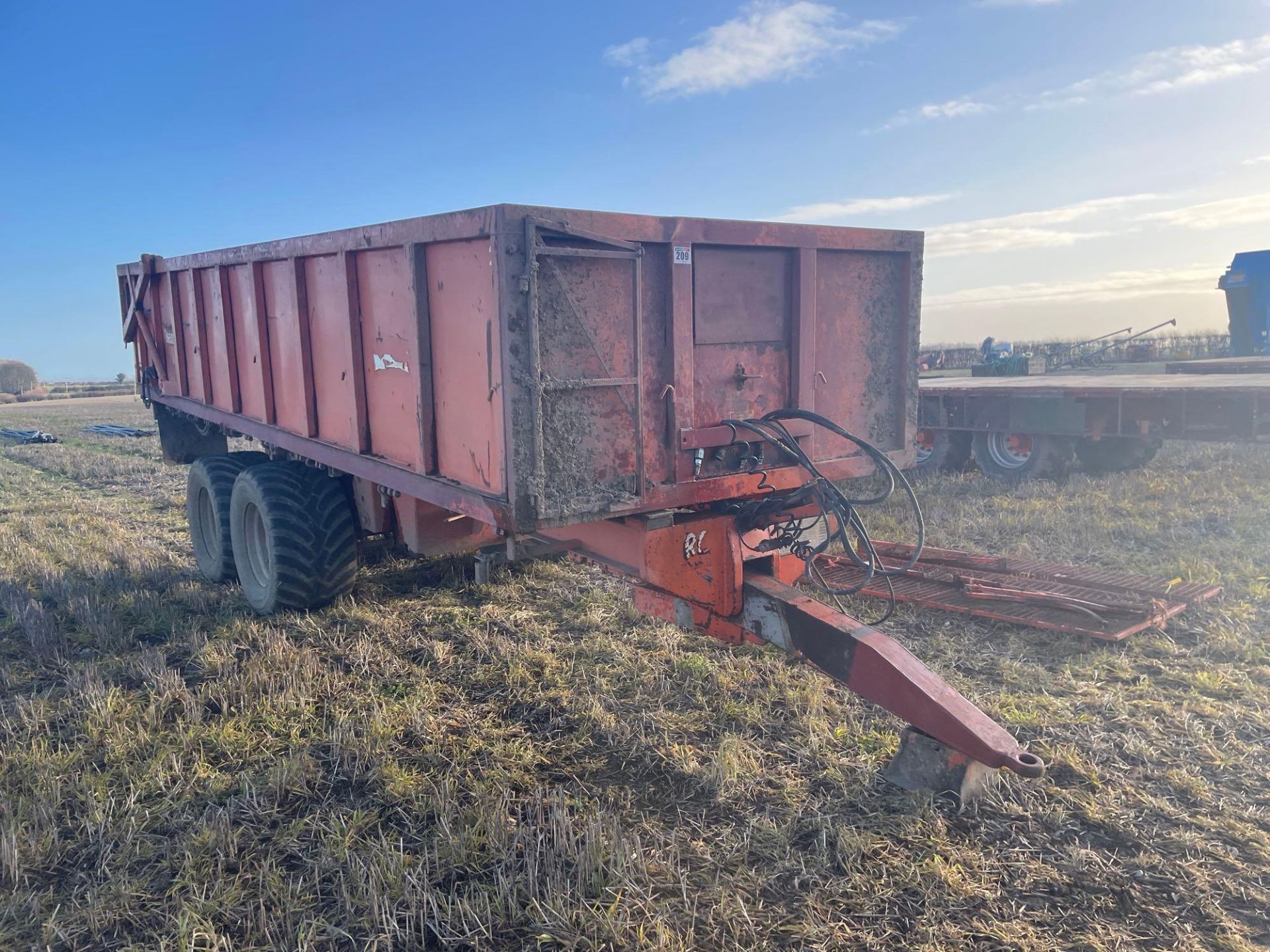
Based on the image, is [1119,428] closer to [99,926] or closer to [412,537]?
[412,537]

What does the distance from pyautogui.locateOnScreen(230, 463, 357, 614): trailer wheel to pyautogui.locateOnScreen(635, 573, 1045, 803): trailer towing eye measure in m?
2.58

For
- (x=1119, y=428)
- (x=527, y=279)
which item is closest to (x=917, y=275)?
(x=527, y=279)

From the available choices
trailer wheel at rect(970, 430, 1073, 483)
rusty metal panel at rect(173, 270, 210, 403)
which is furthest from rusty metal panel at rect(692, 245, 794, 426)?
trailer wheel at rect(970, 430, 1073, 483)

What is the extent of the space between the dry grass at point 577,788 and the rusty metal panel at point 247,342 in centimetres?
145

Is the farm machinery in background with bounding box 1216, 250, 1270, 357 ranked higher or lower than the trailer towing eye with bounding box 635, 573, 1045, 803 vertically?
higher

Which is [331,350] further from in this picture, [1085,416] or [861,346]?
[1085,416]

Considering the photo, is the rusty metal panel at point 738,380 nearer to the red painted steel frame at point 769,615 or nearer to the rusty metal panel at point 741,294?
the rusty metal panel at point 741,294

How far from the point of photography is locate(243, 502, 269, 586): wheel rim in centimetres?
582

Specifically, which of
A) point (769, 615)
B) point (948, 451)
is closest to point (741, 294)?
point (769, 615)

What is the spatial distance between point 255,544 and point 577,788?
3.43 metres

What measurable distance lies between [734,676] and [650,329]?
1999 millimetres

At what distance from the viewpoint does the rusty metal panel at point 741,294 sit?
3621mm

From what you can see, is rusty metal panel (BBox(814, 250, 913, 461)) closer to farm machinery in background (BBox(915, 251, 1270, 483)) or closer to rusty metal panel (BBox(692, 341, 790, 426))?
rusty metal panel (BBox(692, 341, 790, 426))

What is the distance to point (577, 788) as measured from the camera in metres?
3.55
